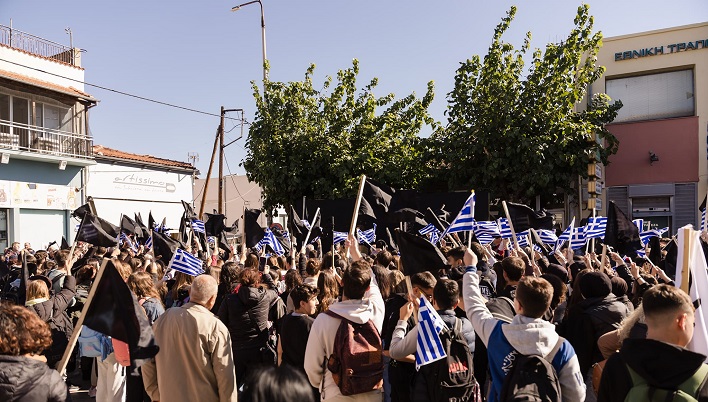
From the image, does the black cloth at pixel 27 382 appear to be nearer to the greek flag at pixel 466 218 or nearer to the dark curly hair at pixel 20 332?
the dark curly hair at pixel 20 332

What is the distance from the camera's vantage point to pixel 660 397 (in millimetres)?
2689

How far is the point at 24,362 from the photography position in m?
3.09

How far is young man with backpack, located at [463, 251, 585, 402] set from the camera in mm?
3270

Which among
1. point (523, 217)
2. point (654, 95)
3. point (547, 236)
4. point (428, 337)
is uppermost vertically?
point (654, 95)

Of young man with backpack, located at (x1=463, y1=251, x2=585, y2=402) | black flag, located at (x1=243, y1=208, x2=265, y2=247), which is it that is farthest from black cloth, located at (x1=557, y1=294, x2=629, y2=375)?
black flag, located at (x1=243, y1=208, x2=265, y2=247)

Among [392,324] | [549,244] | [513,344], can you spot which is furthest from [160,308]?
[549,244]

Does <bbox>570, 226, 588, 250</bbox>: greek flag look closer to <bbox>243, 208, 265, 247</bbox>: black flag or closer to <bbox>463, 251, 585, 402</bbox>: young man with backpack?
<bbox>243, 208, 265, 247</bbox>: black flag

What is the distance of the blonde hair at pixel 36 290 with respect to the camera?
605 cm

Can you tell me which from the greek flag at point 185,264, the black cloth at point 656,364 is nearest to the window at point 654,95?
the greek flag at point 185,264

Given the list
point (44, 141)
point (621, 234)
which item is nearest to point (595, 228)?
point (621, 234)

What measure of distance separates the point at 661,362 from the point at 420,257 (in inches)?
89.5

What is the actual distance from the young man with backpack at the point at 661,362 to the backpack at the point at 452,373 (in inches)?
49.0

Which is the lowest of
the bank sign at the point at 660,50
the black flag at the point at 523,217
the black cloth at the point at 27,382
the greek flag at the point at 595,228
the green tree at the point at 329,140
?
the black cloth at the point at 27,382

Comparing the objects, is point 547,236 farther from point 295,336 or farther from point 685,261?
point 685,261
